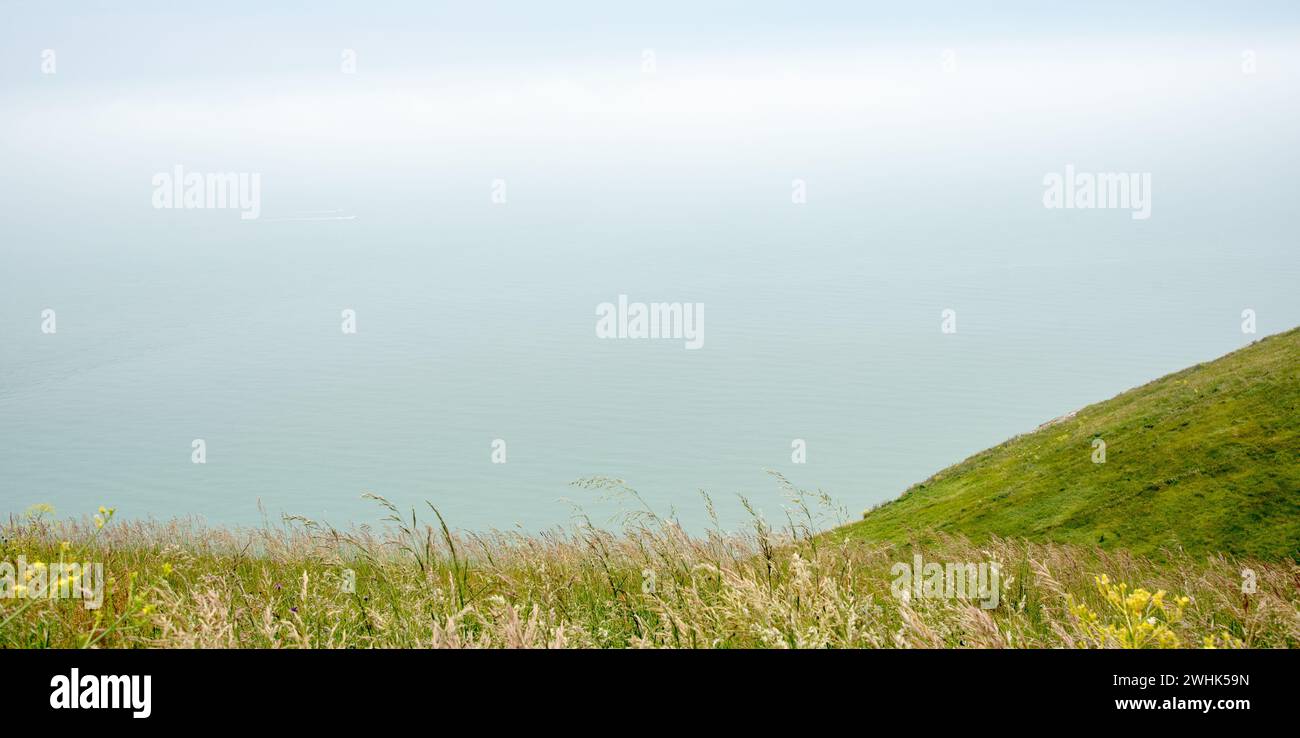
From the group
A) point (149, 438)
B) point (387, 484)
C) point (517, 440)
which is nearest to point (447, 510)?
point (387, 484)

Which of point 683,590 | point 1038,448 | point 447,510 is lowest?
point 447,510

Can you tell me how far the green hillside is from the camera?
27.4 meters

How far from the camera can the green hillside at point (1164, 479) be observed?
27375 mm

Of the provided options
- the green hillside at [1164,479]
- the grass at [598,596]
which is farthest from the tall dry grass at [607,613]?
the green hillside at [1164,479]

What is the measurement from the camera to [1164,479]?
32.1 meters
